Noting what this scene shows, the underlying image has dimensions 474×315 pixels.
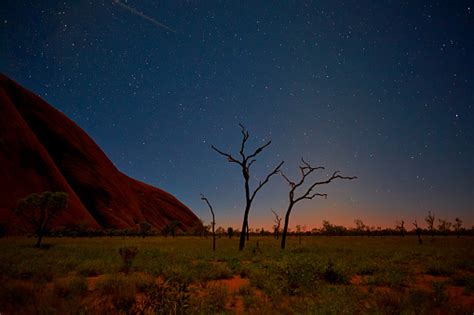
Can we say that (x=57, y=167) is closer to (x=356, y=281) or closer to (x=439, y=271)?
(x=356, y=281)

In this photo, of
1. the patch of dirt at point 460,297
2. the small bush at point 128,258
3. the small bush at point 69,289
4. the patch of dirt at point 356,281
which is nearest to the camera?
the patch of dirt at point 460,297

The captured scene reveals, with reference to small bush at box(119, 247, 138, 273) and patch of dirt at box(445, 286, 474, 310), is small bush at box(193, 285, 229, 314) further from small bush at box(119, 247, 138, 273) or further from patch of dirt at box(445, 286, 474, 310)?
patch of dirt at box(445, 286, 474, 310)

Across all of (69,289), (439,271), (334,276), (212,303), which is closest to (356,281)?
(334,276)

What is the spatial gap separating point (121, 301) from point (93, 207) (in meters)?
96.5

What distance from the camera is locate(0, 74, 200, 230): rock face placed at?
7019 centimetres

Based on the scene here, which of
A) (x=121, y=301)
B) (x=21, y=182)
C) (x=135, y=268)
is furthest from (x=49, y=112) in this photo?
(x=121, y=301)

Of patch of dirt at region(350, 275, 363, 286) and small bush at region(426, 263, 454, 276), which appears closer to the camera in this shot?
patch of dirt at region(350, 275, 363, 286)

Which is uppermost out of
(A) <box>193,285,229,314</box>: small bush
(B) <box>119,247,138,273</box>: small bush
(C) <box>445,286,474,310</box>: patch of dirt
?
(C) <box>445,286,474,310</box>: patch of dirt

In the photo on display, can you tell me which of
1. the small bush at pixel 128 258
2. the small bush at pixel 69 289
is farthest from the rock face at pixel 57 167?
the small bush at pixel 69 289

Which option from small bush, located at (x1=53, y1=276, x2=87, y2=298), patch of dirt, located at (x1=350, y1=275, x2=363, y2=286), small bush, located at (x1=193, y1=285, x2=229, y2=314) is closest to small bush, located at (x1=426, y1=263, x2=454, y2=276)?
patch of dirt, located at (x1=350, y1=275, x2=363, y2=286)

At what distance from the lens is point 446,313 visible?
6.07 meters

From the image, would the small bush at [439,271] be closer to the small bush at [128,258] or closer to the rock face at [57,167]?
the small bush at [128,258]

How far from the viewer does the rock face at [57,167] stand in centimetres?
7019

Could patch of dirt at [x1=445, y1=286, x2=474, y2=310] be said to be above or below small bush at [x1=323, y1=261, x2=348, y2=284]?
above
